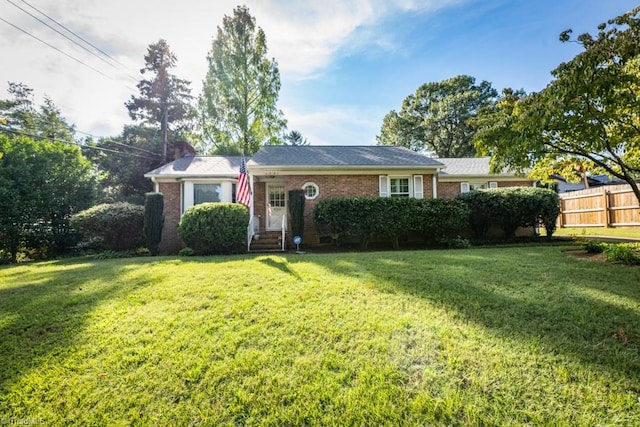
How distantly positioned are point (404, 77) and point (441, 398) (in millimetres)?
12685

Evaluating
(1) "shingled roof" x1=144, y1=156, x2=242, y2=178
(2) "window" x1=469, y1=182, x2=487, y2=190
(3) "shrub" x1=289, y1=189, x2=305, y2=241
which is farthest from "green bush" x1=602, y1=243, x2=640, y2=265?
(1) "shingled roof" x1=144, y1=156, x2=242, y2=178

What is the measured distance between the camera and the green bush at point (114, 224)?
36.5 feet

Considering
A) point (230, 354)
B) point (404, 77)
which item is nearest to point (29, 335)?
point (230, 354)

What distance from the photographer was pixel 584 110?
5086mm

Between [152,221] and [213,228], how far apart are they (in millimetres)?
3245

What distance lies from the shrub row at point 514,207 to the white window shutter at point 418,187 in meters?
1.89

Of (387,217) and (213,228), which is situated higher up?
(387,217)

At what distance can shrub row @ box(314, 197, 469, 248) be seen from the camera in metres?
10.1

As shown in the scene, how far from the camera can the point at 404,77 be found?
12.0 meters

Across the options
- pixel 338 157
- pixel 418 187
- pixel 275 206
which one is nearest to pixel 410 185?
pixel 418 187

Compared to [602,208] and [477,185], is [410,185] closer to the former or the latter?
[477,185]

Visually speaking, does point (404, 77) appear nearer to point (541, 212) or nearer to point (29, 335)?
point (541, 212)

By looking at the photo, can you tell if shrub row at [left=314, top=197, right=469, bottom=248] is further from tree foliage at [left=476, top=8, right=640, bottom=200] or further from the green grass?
the green grass

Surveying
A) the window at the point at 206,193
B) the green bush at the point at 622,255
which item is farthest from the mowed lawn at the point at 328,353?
the window at the point at 206,193
